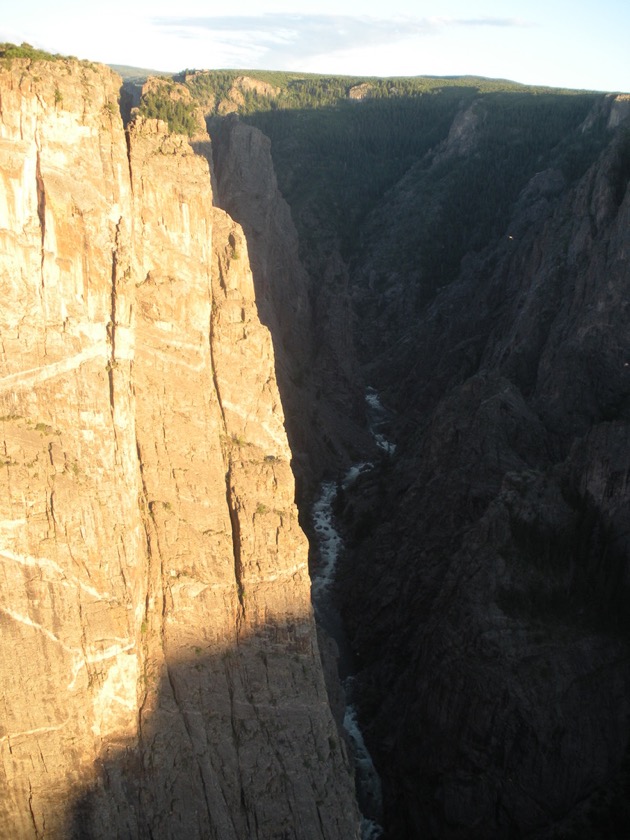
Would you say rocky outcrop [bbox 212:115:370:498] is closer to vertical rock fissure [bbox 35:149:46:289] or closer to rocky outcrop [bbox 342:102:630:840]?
rocky outcrop [bbox 342:102:630:840]

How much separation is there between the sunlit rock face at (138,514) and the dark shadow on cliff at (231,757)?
5 cm

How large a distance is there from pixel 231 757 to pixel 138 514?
20.3 ft

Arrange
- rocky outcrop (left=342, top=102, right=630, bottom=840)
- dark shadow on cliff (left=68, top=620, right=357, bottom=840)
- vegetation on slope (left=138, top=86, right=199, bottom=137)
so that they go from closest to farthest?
dark shadow on cliff (left=68, top=620, right=357, bottom=840)
rocky outcrop (left=342, top=102, right=630, bottom=840)
vegetation on slope (left=138, top=86, right=199, bottom=137)

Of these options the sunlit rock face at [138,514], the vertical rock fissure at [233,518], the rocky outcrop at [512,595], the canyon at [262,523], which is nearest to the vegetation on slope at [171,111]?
the canyon at [262,523]

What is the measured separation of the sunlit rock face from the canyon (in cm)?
6

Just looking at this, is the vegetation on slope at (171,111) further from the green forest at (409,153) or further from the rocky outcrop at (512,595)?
the green forest at (409,153)

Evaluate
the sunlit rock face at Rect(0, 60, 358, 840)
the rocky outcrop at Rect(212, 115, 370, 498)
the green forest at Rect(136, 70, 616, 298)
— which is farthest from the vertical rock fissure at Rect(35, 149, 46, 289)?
the green forest at Rect(136, 70, 616, 298)

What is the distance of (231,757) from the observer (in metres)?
21.8

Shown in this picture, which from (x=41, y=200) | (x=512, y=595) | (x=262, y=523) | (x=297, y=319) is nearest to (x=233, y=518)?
(x=262, y=523)

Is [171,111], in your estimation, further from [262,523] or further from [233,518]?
[262,523]

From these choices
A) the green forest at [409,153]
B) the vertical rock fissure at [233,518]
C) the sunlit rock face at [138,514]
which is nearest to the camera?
the sunlit rock face at [138,514]

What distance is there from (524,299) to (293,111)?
72385mm

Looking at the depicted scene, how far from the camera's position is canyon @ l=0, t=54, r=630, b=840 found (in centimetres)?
1953

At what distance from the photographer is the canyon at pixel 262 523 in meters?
19.5
